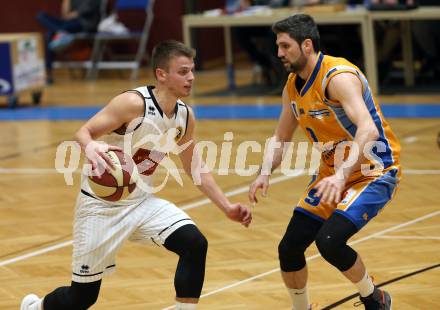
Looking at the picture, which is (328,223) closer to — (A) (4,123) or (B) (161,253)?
(B) (161,253)

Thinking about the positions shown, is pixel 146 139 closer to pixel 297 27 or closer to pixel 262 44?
pixel 297 27

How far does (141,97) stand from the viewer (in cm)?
479

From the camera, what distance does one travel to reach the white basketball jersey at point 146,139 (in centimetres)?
478

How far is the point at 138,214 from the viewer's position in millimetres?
4801

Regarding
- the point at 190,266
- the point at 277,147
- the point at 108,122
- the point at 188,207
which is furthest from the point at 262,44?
the point at 190,266

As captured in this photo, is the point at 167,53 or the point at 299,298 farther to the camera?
the point at 299,298

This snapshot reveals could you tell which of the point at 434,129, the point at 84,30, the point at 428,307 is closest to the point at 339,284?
the point at 428,307

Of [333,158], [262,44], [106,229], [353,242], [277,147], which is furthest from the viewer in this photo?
[262,44]

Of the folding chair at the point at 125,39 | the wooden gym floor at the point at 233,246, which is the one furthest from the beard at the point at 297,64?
the folding chair at the point at 125,39

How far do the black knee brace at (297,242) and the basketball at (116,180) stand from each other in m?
0.80

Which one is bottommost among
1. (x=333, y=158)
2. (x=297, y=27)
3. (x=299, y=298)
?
(x=299, y=298)

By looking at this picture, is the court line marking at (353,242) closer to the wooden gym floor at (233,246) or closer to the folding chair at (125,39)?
the wooden gym floor at (233,246)

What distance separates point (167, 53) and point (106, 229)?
0.87m

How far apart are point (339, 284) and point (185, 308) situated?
57.2 inches
